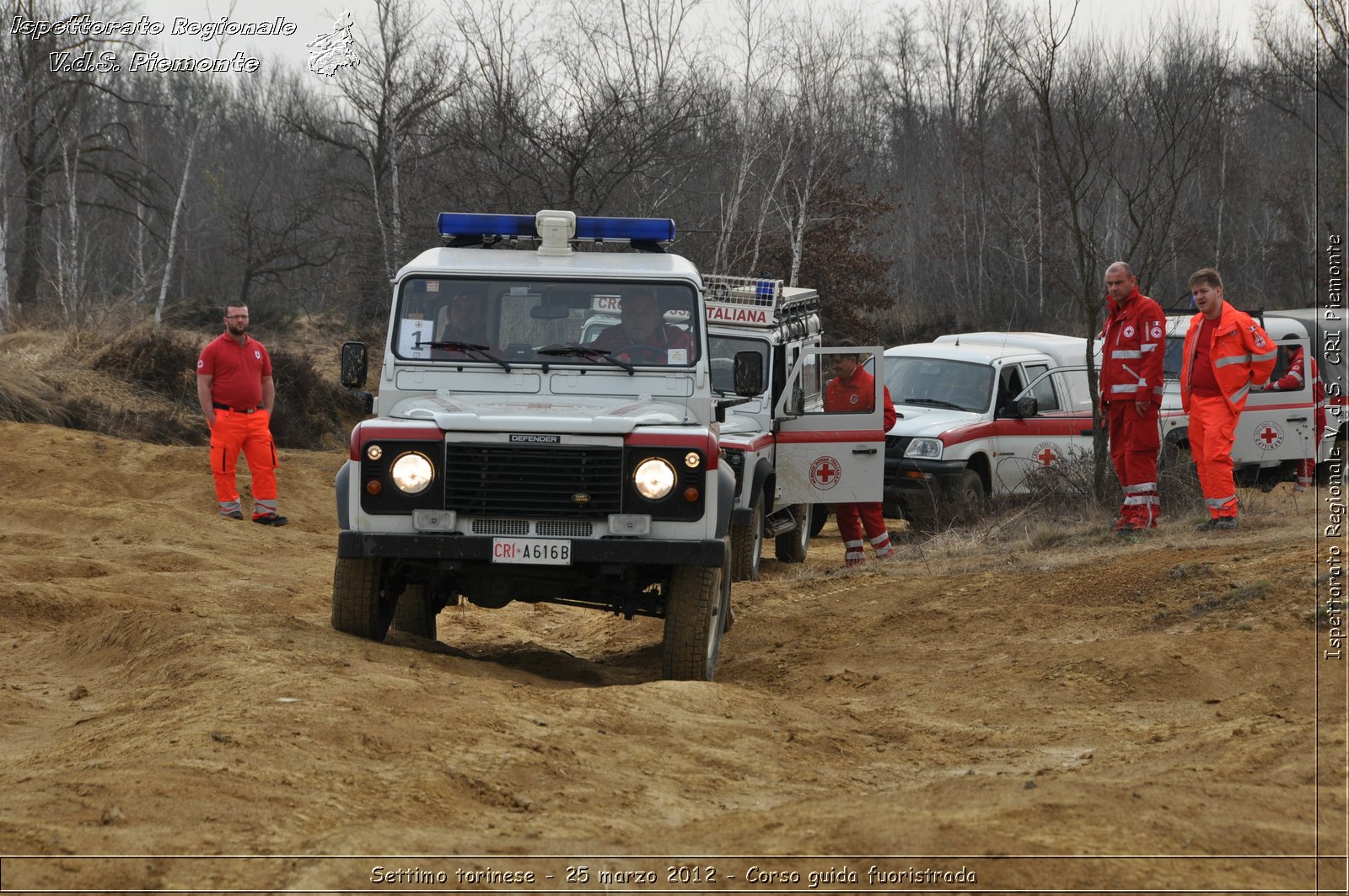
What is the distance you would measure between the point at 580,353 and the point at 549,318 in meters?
0.30

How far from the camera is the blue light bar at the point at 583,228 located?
8227 millimetres

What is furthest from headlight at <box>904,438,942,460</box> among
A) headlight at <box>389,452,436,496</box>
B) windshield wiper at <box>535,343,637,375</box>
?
headlight at <box>389,452,436,496</box>

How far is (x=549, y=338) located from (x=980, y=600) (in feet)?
11.2

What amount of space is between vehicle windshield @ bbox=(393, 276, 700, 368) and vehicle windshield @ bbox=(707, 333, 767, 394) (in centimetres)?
350

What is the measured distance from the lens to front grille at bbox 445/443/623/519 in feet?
21.9

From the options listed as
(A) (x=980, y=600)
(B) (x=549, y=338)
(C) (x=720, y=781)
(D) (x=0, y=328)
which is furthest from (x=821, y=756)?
(D) (x=0, y=328)

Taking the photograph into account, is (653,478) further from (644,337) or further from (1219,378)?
(1219,378)

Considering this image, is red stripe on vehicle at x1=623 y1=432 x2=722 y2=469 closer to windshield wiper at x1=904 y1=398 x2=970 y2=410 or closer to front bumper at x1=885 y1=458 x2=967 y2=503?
front bumper at x1=885 y1=458 x2=967 y2=503

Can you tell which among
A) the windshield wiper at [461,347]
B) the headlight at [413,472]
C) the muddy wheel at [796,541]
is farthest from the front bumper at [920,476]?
the headlight at [413,472]

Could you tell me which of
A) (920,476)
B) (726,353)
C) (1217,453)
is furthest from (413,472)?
(920,476)

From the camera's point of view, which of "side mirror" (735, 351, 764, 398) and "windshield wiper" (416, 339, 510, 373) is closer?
"windshield wiper" (416, 339, 510, 373)

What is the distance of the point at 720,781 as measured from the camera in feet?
16.7

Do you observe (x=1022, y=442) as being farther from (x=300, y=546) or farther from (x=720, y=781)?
(x=720, y=781)

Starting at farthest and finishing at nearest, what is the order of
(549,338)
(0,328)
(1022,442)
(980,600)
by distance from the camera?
(0,328) → (1022,442) → (980,600) → (549,338)
